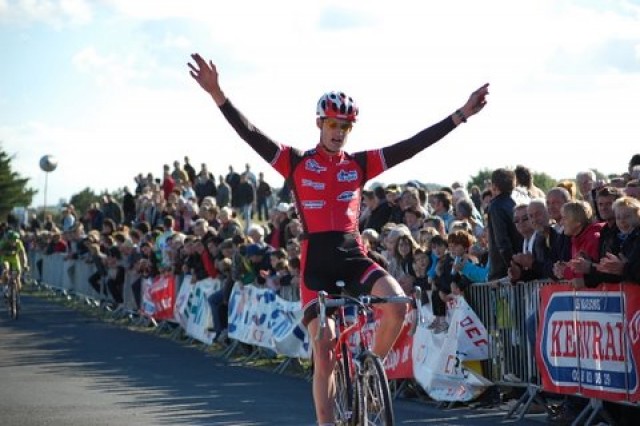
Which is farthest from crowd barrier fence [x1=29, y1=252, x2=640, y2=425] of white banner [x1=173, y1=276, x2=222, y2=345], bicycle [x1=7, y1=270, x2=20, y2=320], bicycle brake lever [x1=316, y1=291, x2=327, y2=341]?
bicycle [x1=7, y1=270, x2=20, y2=320]

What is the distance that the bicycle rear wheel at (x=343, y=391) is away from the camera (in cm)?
932

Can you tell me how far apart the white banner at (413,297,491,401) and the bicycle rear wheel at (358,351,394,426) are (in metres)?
5.09

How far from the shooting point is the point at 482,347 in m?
14.1

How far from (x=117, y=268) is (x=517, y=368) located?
18.3 meters

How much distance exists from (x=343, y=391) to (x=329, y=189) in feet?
4.65

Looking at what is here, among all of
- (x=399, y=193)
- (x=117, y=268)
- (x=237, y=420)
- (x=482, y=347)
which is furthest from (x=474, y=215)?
(x=117, y=268)

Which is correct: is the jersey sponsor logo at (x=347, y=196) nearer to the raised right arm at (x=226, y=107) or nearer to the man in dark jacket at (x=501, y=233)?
the raised right arm at (x=226, y=107)

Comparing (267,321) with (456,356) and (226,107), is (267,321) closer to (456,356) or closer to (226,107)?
(456,356)

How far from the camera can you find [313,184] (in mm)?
9977

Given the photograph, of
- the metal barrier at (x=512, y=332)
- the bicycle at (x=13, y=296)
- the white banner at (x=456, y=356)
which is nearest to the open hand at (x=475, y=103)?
the metal barrier at (x=512, y=332)

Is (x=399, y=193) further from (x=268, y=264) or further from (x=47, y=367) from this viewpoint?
(x=47, y=367)

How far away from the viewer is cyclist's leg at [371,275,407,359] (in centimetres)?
933

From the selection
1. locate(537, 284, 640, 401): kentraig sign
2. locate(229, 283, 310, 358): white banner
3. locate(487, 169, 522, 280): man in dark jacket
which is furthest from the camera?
locate(229, 283, 310, 358): white banner

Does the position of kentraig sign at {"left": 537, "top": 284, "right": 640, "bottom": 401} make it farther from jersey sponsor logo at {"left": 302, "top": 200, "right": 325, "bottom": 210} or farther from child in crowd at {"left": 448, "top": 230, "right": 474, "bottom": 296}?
jersey sponsor logo at {"left": 302, "top": 200, "right": 325, "bottom": 210}
